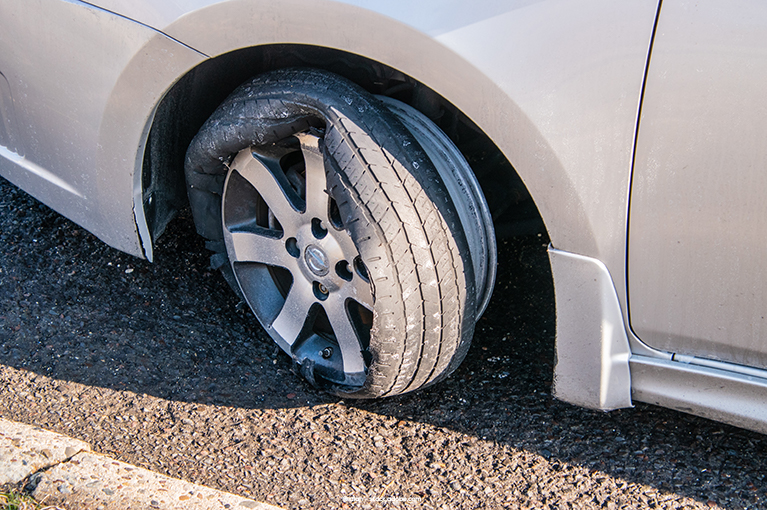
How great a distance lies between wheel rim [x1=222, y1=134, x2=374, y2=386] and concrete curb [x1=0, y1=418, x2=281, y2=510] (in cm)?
49

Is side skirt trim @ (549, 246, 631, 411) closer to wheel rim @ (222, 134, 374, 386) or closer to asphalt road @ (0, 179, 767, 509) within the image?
asphalt road @ (0, 179, 767, 509)

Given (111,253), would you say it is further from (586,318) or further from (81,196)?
(586,318)

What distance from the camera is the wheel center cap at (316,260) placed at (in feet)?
5.91

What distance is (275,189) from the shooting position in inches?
73.2

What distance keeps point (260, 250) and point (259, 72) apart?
56 cm

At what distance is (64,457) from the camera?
1.72 meters

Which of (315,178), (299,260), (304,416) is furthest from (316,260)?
(304,416)

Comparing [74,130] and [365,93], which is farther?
[74,130]

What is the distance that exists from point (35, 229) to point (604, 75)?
2.26m

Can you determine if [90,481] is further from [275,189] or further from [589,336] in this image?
[589,336]

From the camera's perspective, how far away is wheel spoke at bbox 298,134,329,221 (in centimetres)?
176

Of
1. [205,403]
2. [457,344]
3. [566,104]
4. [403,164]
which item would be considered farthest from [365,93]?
[205,403]

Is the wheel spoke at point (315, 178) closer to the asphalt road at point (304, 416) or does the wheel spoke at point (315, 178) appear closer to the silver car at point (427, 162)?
the silver car at point (427, 162)

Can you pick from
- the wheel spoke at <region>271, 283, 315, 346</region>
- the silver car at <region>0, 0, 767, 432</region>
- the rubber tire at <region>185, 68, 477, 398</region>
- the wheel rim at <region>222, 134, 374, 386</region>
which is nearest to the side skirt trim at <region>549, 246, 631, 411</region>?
the silver car at <region>0, 0, 767, 432</region>
